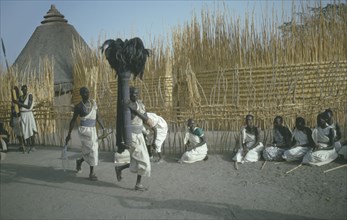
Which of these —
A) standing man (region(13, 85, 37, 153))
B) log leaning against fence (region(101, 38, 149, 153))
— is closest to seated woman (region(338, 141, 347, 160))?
log leaning against fence (region(101, 38, 149, 153))

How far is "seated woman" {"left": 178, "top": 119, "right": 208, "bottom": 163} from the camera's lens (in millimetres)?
6332

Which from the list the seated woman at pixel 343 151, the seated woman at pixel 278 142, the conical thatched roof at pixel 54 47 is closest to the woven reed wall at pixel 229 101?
the seated woman at pixel 278 142

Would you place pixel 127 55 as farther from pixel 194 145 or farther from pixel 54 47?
pixel 54 47

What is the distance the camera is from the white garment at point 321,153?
5.45 m

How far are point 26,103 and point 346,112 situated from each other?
296 inches

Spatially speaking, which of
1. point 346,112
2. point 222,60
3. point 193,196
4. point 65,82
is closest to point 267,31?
point 222,60

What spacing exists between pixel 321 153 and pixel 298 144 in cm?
51

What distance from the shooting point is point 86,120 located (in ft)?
18.4

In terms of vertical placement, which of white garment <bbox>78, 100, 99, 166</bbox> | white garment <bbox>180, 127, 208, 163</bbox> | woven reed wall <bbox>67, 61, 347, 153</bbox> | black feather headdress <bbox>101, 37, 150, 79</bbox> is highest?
black feather headdress <bbox>101, 37, 150, 79</bbox>

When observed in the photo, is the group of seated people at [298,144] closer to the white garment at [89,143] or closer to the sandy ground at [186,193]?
the sandy ground at [186,193]

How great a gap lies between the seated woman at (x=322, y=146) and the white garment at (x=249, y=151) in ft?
2.86

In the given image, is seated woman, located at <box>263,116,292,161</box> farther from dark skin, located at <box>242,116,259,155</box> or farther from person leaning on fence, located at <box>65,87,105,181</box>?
person leaning on fence, located at <box>65,87,105,181</box>

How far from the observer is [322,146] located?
5590 mm

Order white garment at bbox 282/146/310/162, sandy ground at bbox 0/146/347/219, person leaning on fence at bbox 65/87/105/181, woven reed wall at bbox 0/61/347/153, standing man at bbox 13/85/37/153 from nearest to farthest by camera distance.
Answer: sandy ground at bbox 0/146/347/219 < person leaning on fence at bbox 65/87/105/181 < white garment at bbox 282/146/310/162 < woven reed wall at bbox 0/61/347/153 < standing man at bbox 13/85/37/153
